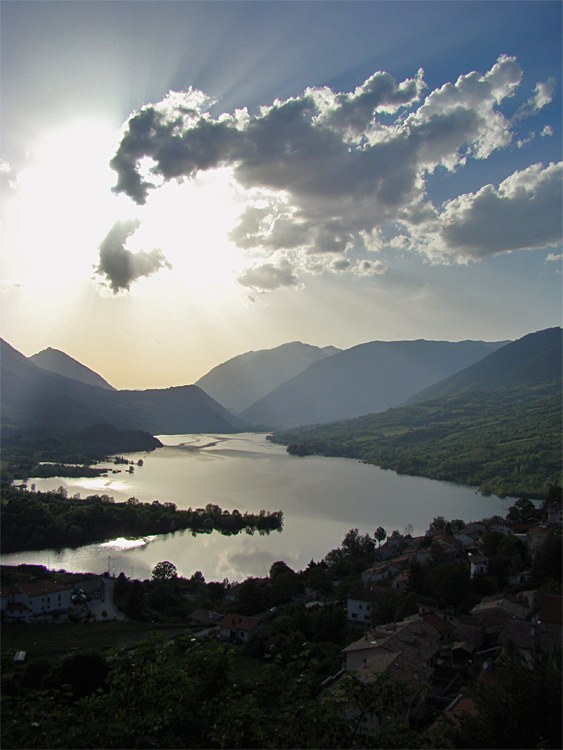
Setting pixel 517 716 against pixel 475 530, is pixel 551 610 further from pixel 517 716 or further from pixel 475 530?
pixel 475 530

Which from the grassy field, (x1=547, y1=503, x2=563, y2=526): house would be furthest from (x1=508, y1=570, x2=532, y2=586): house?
the grassy field

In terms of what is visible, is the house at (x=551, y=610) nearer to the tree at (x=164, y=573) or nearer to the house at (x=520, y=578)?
the house at (x=520, y=578)

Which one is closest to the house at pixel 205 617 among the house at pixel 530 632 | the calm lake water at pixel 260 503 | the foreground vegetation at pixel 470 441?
the calm lake water at pixel 260 503

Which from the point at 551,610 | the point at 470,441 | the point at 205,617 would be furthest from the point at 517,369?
the point at 205,617

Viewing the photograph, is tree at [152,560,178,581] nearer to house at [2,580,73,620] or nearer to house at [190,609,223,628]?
house at [2,580,73,620]

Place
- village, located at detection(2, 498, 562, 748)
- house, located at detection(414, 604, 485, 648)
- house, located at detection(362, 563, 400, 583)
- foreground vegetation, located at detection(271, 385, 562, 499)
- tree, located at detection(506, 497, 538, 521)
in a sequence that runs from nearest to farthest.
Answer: village, located at detection(2, 498, 562, 748)
house, located at detection(414, 604, 485, 648)
house, located at detection(362, 563, 400, 583)
tree, located at detection(506, 497, 538, 521)
foreground vegetation, located at detection(271, 385, 562, 499)

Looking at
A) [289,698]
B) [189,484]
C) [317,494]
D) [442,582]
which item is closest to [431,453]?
[317,494]
